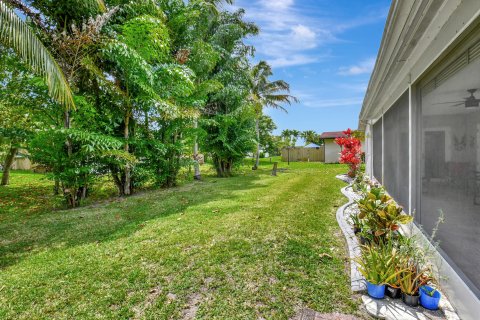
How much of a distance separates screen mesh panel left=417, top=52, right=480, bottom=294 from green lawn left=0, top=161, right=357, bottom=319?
115cm

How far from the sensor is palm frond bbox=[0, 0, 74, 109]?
174 inches

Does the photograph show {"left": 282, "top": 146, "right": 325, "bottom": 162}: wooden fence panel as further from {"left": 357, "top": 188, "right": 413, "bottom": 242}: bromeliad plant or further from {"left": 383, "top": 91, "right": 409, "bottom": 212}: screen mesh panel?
{"left": 357, "top": 188, "right": 413, "bottom": 242}: bromeliad plant

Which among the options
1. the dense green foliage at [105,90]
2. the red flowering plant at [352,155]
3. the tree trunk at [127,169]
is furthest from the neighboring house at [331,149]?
the tree trunk at [127,169]

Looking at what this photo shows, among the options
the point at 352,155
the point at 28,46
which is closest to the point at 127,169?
the point at 28,46

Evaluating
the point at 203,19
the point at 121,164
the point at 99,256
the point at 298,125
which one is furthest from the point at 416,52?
the point at 298,125

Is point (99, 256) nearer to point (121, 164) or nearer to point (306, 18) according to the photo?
point (121, 164)

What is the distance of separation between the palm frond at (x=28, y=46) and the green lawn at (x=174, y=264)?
9.44ft

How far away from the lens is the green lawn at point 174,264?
245 cm

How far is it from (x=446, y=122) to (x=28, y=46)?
6703 millimetres

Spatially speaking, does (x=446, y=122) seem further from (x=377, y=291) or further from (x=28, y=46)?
(x=28, y=46)

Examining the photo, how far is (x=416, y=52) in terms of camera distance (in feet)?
10.6

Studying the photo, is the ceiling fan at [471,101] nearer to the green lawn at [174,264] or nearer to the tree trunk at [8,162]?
the green lawn at [174,264]

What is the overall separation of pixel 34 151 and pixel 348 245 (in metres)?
7.58

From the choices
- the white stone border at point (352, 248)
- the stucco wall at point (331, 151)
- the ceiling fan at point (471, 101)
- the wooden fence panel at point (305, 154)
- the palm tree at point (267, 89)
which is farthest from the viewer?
the wooden fence panel at point (305, 154)
